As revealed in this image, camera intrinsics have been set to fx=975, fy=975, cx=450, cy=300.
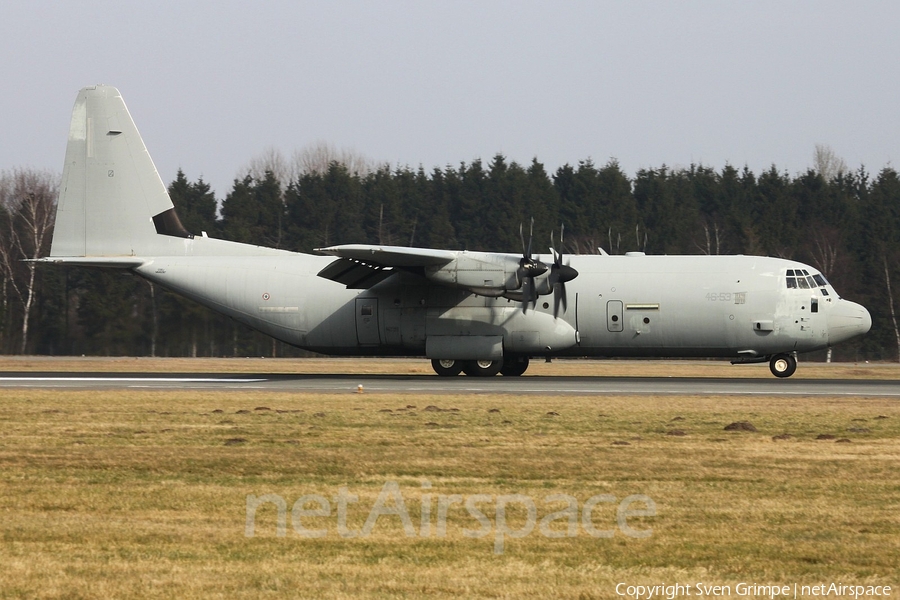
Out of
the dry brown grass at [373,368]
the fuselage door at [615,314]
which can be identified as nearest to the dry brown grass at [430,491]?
the fuselage door at [615,314]

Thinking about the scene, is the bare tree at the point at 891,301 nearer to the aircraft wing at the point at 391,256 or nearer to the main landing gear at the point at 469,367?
the main landing gear at the point at 469,367

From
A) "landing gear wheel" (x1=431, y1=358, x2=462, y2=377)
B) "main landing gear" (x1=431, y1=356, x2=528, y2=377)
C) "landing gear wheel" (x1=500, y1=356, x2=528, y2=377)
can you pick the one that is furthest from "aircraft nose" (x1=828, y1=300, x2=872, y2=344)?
"landing gear wheel" (x1=431, y1=358, x2=462, y2=377)

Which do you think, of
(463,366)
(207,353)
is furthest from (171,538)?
(207,353)

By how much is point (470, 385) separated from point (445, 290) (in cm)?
405

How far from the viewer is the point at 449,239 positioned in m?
69.1

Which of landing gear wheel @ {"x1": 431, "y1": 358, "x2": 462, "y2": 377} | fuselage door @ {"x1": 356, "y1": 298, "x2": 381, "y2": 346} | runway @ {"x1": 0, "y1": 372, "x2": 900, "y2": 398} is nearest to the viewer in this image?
runway @ {"x1": 0, "y1": 372, "x2": 900, "y2": 398}

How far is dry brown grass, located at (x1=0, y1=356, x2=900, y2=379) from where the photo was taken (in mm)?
35000

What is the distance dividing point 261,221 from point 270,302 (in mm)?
39846

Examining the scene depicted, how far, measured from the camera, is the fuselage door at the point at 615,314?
28812 mm

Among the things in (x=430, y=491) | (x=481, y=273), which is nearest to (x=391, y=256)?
(x=481, y=273)

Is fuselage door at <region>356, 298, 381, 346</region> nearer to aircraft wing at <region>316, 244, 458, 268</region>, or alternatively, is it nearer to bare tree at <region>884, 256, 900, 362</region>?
aircraft wing at <region>316, 244, 458, 268</region>

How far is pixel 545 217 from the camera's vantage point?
223ft

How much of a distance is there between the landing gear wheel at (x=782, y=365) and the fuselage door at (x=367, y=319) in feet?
39.8

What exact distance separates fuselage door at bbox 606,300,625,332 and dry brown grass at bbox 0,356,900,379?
5256 mm
